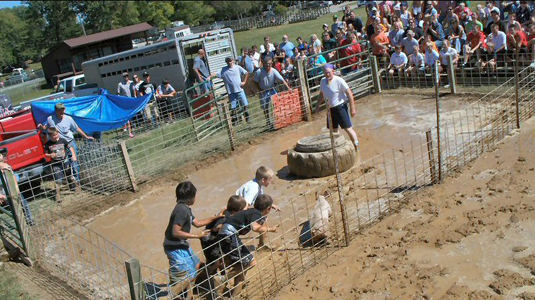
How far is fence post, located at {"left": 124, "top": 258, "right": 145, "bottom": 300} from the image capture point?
189 inches

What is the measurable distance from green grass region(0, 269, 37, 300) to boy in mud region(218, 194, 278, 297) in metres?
2.69

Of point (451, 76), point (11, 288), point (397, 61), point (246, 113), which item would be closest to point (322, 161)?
point (246, 113)

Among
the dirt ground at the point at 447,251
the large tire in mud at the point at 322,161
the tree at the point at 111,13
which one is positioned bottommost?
the dirt ground at the point at 447,251

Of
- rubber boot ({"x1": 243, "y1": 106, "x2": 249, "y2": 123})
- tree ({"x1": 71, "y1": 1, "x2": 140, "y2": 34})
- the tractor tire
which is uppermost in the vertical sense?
tree ({"x1": 71, "y1": 1, "x2": 140, "y2": 34})

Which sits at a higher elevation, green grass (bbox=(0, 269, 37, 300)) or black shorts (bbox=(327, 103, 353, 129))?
black shorts (bbox=(327, 103, 353, 129))

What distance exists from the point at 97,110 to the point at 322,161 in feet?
22.2

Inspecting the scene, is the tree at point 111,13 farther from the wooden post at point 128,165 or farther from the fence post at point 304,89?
the wooden post at point 128,165

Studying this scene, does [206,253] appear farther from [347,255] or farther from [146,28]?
[146,28]

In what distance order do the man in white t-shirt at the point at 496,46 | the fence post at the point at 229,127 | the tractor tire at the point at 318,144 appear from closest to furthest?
the tractor tire at the point at 318,144
the fence post at the point at 229,127
the man in white t-shirt at the point at 496,46

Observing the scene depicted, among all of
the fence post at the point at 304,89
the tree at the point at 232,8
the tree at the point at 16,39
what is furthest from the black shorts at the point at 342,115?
the tree at the point at 232,8

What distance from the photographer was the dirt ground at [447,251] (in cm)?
551

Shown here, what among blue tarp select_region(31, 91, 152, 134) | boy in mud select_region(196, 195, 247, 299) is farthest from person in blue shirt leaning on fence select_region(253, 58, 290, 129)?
boy in mud select_region(196, 195, 247, 299)

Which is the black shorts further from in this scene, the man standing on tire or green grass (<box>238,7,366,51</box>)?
green grass (<box>238,7,366,51</box>)

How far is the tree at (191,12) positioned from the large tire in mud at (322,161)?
53260mm
